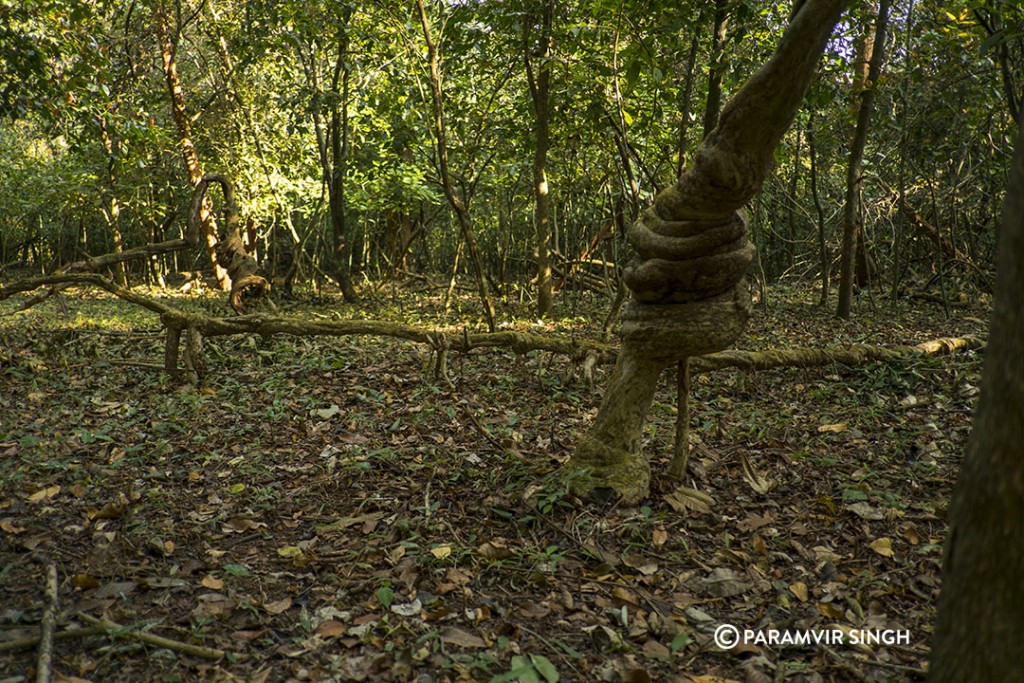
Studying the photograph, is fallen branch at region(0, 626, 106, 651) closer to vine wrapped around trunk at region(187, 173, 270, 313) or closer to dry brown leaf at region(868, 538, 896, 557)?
dry brown leaf at region(868, 538, 896, 557)

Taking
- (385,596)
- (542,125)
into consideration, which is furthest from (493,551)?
(542,125)

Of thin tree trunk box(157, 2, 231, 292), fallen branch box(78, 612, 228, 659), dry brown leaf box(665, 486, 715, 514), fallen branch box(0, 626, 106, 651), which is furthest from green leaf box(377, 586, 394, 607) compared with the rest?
thin tree trunk box(157, 2, 231, 292)

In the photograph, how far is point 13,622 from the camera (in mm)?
2688

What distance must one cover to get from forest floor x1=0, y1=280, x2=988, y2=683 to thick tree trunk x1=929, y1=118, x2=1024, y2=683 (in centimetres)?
133

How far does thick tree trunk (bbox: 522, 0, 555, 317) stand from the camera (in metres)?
7.43

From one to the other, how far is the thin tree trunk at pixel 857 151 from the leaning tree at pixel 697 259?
5.58 m

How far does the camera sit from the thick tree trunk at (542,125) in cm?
743

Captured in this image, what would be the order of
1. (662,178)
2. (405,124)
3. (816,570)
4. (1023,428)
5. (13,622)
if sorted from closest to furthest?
(1023,428) → (13,622) → (816,570) → (405,124) → (662,178)

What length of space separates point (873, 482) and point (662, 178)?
661cm

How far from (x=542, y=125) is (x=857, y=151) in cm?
402

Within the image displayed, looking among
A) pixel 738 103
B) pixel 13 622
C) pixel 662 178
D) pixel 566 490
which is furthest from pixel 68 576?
pixel 662 178

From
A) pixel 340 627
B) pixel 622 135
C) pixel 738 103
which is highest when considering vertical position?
pixel 622 135

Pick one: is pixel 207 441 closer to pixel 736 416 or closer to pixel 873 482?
pixel 736 416

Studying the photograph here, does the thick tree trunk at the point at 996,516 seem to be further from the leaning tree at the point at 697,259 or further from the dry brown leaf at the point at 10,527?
the dry brown leaf at the point at 10,527
